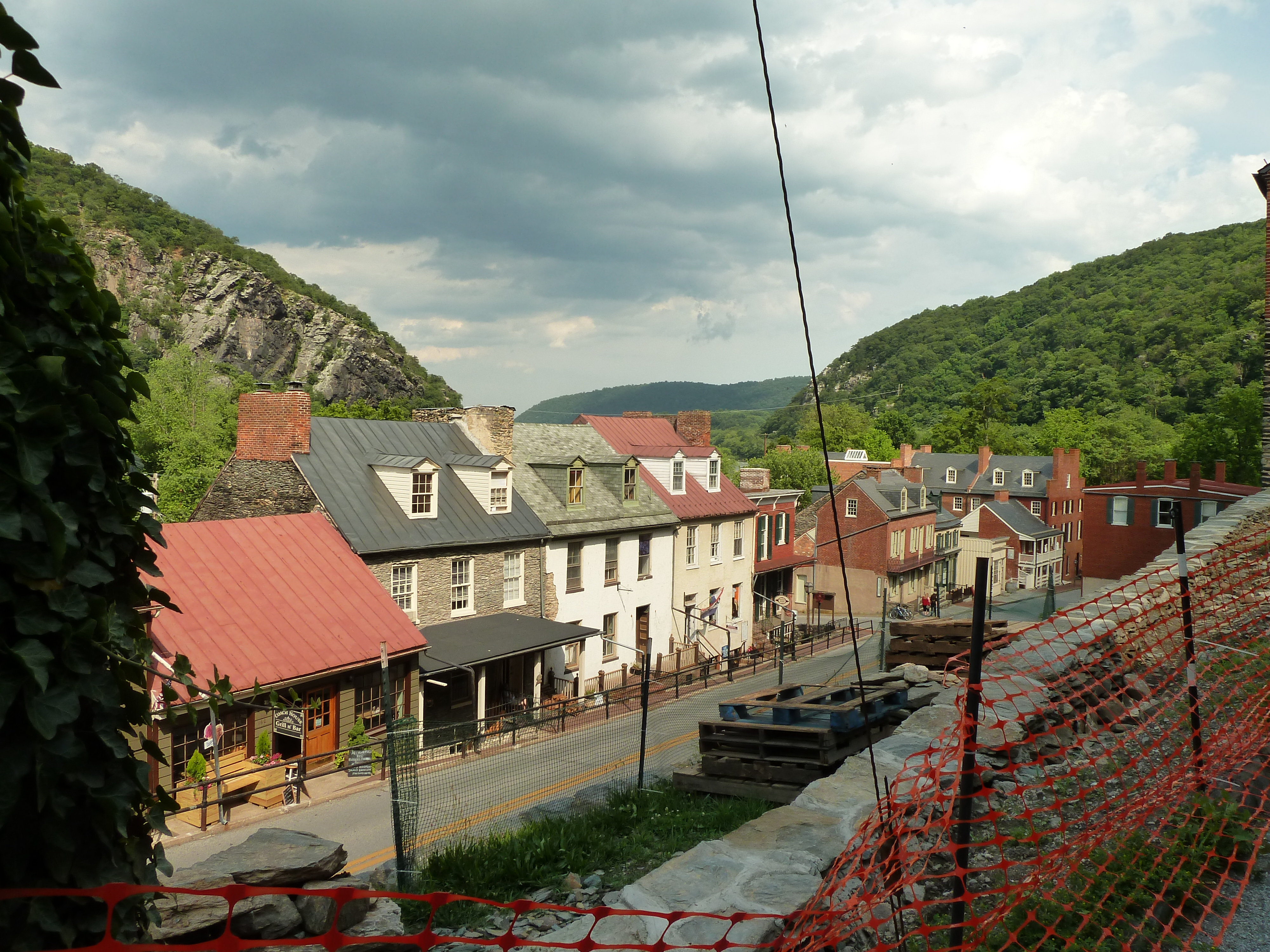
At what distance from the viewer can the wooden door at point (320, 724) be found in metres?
18.3

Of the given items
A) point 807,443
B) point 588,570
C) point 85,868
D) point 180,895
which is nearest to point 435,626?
point 588,570

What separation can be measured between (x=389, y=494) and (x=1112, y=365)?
104418 millimetres

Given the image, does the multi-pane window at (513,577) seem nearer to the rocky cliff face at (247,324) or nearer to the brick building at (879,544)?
the brick building at (879,544)

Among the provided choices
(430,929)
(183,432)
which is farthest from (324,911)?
(183,432)

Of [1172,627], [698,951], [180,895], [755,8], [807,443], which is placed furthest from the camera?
[807,443]

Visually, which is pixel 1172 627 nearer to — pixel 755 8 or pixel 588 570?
pixel 755 8

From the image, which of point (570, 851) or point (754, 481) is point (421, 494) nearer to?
point (570, 851)

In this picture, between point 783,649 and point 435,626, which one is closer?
point 435,626

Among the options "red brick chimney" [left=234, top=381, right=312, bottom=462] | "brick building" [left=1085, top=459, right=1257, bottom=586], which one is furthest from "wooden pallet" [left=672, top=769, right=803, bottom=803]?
"brick building" [left=1085, top=459, right=1257, bottom=586]

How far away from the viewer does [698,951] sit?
10.8 feet

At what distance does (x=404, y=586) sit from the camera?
2288cm

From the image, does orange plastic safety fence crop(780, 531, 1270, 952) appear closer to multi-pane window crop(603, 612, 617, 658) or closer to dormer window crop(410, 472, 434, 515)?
dormer window crop(410, 472, 434, 515)

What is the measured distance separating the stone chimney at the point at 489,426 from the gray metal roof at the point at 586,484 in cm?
76

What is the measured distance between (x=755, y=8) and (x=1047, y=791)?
Result: 5.84 metres
